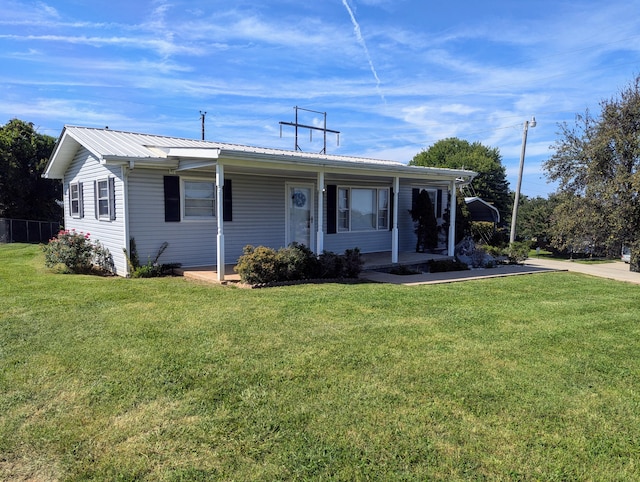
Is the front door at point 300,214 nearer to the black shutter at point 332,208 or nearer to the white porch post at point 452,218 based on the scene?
the black shutter at point 332,208

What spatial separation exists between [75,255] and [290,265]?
545cm

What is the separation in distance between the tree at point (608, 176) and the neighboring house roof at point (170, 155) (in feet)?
11.4

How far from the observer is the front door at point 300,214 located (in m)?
12.1

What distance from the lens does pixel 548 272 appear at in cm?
1159

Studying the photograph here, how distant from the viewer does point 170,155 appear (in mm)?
9195

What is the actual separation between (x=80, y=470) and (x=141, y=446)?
359 millimetres

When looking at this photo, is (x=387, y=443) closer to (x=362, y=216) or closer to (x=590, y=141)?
(x=362, y=216)

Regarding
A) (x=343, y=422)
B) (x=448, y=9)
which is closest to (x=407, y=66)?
(x=448, y=9)

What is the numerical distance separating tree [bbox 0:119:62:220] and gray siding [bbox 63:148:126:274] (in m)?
6.89

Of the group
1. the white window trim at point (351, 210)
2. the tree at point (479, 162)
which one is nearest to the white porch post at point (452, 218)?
the white window trim at point (351, 210)

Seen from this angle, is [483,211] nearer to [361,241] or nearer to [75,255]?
[361,241]

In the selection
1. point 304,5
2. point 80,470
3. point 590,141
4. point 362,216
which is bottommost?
point 80,470

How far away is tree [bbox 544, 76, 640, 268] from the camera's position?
1226 centimetres

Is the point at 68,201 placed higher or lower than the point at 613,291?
higher
